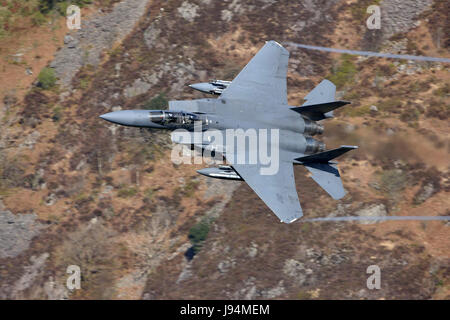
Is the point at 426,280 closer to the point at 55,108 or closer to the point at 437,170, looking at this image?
the point at 437,170

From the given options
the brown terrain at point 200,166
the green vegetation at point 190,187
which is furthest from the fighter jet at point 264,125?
the green vegetation at point 190,187

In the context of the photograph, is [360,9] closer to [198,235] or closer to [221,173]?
[198,235]

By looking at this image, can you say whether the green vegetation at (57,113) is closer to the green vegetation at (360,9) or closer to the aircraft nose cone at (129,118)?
the aircraft nose cone at (129,118)

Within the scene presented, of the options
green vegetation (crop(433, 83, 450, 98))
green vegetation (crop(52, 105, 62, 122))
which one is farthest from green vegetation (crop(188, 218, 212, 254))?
green vegetation (crop(433, 83, 450, 98))

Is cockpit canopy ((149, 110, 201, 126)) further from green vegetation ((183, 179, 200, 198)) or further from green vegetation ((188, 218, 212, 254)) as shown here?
green vegetation ((188, 218, 212, 254))

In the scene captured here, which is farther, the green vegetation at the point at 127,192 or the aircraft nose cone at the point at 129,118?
the green vegetation at the point at 127,192

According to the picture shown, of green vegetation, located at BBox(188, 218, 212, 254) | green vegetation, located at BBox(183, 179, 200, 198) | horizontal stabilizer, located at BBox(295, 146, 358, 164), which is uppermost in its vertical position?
horizontal stabilizer, located at BBox(295, 146, 358, 164)

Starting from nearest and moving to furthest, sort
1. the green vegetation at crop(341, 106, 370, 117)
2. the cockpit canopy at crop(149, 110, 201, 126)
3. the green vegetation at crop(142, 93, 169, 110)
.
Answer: the cockpit canopy at crop(149, 110, 201, 126) < the green vegetation at crop(142, 93, 169, 110) < the green vegetation at crop(341, 106, 370, 117)

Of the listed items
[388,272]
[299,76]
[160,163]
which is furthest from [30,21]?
[388,272]
